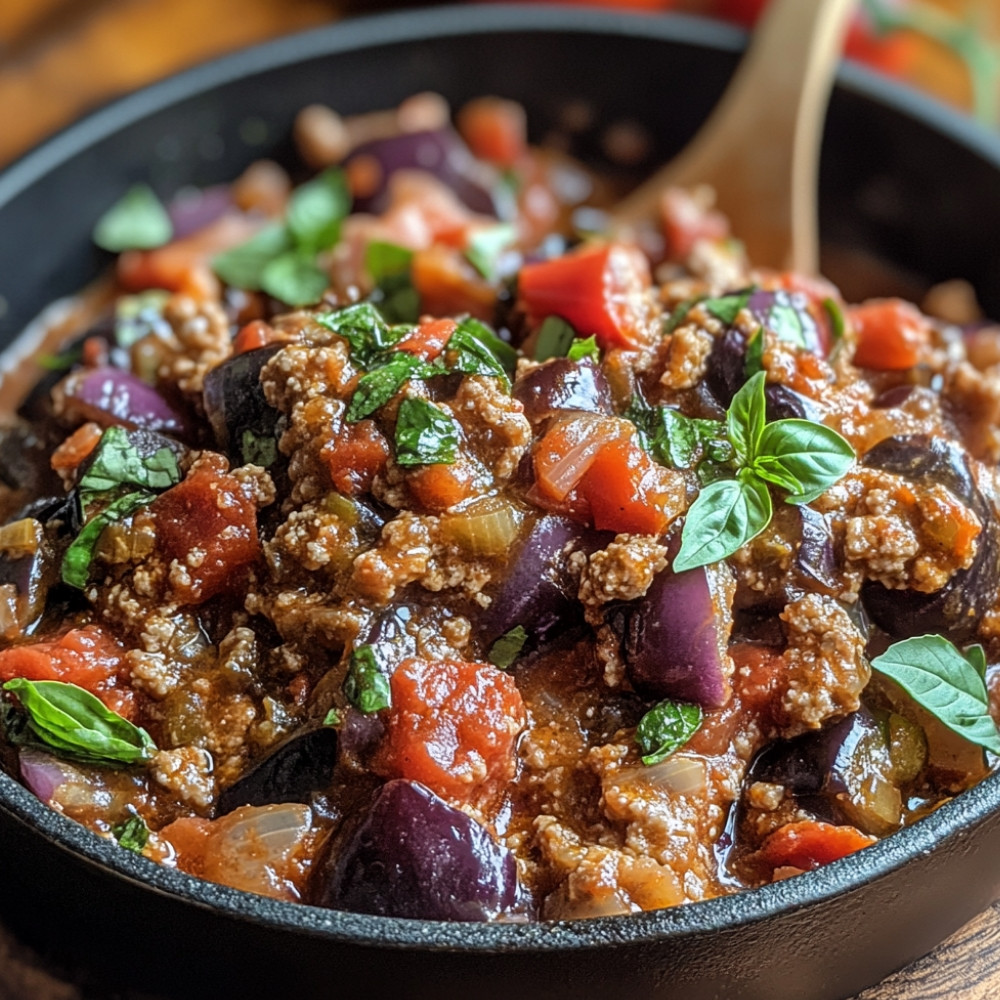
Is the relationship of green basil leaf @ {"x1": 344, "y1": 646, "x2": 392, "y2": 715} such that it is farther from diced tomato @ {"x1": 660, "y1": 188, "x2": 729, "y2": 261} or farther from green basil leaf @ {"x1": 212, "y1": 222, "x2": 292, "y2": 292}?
diced tomato @ {"x1": 660, "y1": 188, "x2": 729, "y2": 261}

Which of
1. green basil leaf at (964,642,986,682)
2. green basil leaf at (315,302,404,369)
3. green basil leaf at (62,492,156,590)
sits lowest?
green basil leaf at (964,642,986,682)

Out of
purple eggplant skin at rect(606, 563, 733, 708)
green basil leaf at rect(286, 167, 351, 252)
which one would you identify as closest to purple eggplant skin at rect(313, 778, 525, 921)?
purple eggplant skin at rect(606, 563, 733, 708)

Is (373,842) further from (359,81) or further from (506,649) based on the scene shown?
(359,81)

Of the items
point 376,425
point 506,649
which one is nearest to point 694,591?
point 506,649

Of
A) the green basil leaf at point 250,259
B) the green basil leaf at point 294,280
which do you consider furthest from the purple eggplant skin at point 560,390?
the green basil leaf at point 250,259

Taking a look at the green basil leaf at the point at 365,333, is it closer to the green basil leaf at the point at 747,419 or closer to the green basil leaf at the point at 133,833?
the green basil leaf at the point at 747,419

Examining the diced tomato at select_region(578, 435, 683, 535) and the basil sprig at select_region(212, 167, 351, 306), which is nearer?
the diced tomato at select_region(578, 435, 683, 535)

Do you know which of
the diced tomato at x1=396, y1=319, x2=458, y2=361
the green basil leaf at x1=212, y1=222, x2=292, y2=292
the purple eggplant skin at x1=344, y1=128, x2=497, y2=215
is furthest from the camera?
the purple eggplant skin at x1=344, y1=128, x2=497, y2=215
